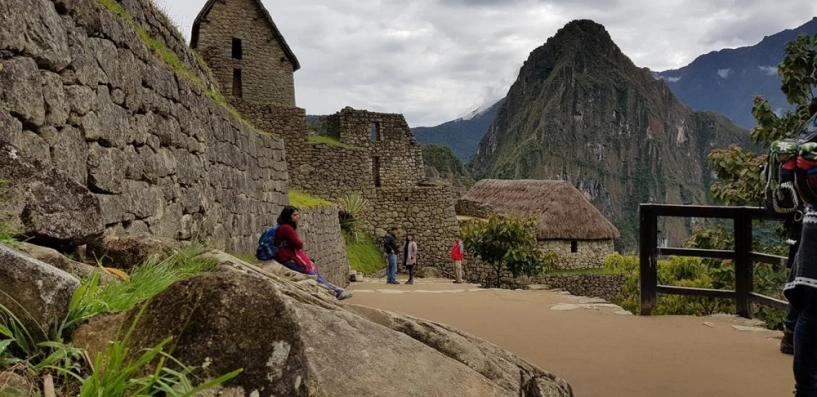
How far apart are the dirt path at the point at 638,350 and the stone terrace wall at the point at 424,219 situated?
15.1 m

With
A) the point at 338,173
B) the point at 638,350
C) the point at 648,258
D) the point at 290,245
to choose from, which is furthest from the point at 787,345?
the point at 338,173

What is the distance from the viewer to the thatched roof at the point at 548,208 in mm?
31047

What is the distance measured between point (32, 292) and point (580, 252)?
3136cm

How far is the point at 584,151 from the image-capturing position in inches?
5236

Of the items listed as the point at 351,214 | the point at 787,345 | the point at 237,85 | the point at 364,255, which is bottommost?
the point at 364,255

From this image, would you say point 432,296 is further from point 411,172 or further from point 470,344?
point 411,172

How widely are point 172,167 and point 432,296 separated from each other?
229 inches

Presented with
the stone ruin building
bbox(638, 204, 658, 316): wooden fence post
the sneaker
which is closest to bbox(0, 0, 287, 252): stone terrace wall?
bbox(638, 204, 658, 316): wooden fence post

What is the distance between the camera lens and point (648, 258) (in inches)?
242

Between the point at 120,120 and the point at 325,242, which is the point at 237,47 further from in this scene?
the point at 120,120

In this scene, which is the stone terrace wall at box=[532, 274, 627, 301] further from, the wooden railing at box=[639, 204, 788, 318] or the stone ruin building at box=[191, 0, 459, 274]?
the wooden railing at box=[639, 204, 788, 318]

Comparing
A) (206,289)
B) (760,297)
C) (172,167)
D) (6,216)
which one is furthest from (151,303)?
(760,297)

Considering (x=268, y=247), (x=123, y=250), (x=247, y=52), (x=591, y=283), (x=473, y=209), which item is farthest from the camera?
(x=591, y=283)

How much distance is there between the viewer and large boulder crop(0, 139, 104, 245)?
2.30 m
